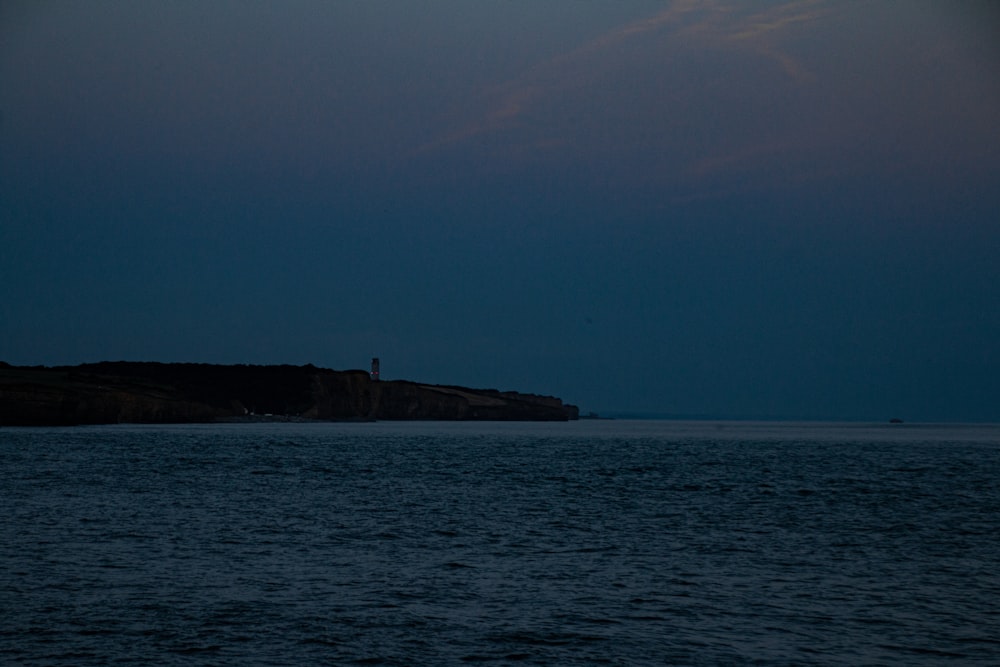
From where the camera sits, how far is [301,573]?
26.8m

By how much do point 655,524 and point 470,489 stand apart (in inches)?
687

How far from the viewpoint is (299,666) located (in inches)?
691

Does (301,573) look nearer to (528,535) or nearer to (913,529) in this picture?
(528,535)

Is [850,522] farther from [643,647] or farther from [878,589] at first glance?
[643,647]

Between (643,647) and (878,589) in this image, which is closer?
(643,647)

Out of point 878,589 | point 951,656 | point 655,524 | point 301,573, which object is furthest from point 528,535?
point 951,656

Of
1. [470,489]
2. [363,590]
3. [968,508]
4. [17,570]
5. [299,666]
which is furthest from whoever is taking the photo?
[470,489]

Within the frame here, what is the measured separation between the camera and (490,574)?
88.5ft

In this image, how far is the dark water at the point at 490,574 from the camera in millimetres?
19156

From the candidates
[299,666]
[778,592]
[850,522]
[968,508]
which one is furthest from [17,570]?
[968,508]

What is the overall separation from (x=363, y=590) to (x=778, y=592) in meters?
9.79

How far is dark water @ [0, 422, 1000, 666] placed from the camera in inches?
754

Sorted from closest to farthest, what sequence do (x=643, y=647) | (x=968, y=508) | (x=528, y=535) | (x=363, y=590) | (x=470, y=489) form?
1. (x=643, y=647)
2. (x=363, y=590)
3. (x=528, y=535)
4. (x=968, y=508)
5. (x=470, y=489)

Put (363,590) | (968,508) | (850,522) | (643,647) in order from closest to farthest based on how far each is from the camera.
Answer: (643,647) → (363,590) → (850,522) → (968,508)
